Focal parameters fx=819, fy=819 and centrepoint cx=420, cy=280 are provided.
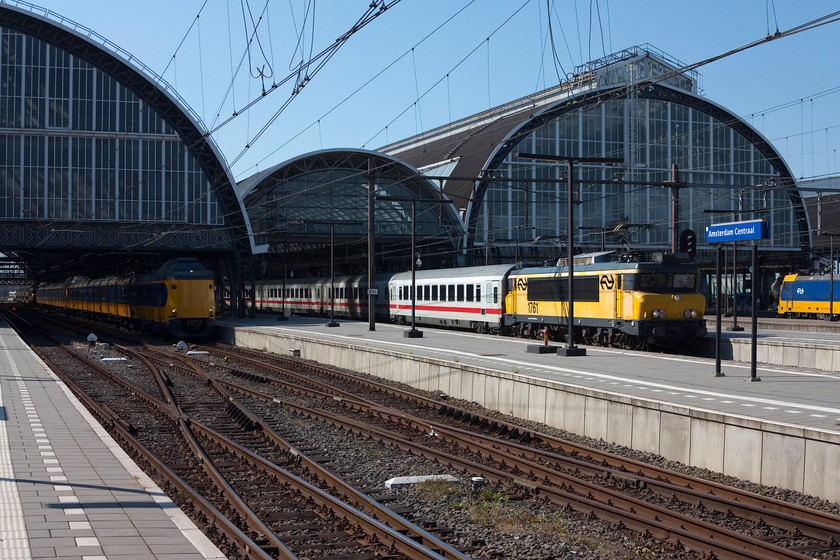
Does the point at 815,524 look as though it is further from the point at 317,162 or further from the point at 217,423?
the point at 317,162

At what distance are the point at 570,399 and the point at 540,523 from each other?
Result: 656cm

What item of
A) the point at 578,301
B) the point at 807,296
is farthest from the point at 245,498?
the point at 807,296

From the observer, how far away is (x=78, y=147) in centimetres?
5209

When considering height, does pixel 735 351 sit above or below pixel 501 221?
below

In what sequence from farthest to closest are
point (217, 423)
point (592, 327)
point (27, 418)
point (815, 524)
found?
point (592, 327) → point (217, 423) → point (27, 418) → point (815, 524)

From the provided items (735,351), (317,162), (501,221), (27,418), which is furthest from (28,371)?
(501,221)

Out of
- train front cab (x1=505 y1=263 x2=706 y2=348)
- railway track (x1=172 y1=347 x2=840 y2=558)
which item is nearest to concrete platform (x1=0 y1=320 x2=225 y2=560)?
railway track (x1=172 y1=347 x2=840 y2=558)

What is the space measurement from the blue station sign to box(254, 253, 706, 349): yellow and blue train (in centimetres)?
754

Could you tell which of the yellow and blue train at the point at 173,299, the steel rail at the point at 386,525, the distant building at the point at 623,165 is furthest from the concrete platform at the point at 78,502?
the distant building at the point at 623,165

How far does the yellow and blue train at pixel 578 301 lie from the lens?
26.2m

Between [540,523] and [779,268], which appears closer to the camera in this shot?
[540,523]

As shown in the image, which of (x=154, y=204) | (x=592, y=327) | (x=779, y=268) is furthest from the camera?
(x=779, y=268)

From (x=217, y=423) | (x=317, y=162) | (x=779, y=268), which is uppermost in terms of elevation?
(x=317, y=162)

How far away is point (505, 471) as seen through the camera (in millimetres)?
12414
